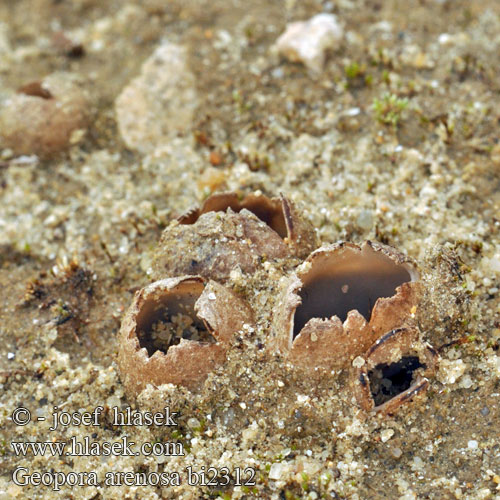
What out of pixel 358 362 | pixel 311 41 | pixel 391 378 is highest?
pixel 311 41

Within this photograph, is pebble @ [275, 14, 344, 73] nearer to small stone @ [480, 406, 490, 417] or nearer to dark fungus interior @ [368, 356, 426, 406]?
dark fungus interior @ [368, 356, 426, 406]

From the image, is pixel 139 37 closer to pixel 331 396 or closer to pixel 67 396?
pixel 67 396

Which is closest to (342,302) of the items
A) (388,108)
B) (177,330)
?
(177,330)

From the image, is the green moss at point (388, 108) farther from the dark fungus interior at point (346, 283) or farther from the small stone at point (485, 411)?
the small stone at point (485, 411)

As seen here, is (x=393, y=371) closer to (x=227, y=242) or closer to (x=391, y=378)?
(x=391, y=378)

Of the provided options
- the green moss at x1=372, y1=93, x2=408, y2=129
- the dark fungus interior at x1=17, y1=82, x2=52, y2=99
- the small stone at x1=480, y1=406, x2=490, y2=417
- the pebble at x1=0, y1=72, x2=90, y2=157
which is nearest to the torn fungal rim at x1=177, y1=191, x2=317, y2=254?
the small stone at x1=480, y1=406, x2=490, y2=417

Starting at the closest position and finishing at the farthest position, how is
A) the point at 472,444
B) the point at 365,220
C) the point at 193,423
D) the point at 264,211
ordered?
the point at 472,444
the point at 193,423
the point at 264,211
the point at 365,220

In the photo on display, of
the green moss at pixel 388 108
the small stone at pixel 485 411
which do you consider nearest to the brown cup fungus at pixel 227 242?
the small stone at pixel 485 411
